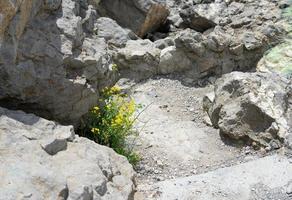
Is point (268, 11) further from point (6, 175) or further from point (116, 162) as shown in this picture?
point (6, 175)

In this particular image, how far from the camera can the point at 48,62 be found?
577 centimetres

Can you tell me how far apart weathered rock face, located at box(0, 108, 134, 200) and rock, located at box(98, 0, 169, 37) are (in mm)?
5683

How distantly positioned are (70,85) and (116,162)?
1.25 meters

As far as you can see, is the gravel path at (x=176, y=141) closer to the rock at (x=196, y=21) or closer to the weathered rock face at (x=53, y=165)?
the weathered rock face at (x=53, y=165)

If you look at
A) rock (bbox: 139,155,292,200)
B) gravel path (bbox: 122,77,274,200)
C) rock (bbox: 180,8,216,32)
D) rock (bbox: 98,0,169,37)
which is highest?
rock (bbox: 180,8,216,32)

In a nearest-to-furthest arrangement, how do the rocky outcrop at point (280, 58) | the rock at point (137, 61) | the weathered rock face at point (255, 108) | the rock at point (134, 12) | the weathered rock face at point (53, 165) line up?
the weathered rock face at point (53, 165), the weathered rock face at point (255, 108), the rocky outcrop at point (280, 58), the rock at point (137, 61), the rock at point (134, 12)

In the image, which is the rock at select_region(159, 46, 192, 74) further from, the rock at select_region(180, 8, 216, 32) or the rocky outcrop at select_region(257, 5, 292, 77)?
the rocky outcrop at select_region(257, 5, 292, 77)

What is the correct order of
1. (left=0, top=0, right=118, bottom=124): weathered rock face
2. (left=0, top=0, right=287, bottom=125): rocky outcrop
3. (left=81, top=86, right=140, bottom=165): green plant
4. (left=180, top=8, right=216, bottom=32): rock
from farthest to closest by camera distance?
(left=180, top=8, right=216, bottom=32): rock < (left=81, top=86, right=140, bottom=165): green plant < (left=0, top=0, right=287, bottom=125): rocky outcrop < (left=0, top=0, right=118, bottom=124): weathered rock face

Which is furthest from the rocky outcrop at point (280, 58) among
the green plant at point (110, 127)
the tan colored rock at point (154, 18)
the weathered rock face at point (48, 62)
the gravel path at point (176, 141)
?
the weathered rock face at point (48, 62)

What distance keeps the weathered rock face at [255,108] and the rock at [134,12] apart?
11.9 ft

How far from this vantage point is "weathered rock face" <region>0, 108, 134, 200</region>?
156 inches

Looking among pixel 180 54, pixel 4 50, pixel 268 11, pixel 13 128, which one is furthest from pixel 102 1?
pixel 13 128

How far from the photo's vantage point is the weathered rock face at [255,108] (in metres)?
6.90

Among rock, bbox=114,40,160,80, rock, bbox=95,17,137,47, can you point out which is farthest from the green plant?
rock, bbox=95,17,137,47
